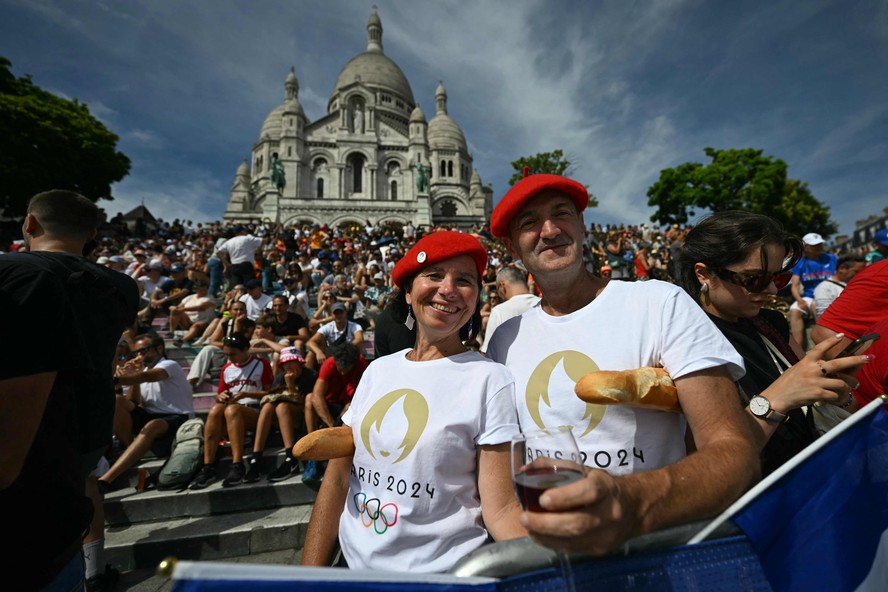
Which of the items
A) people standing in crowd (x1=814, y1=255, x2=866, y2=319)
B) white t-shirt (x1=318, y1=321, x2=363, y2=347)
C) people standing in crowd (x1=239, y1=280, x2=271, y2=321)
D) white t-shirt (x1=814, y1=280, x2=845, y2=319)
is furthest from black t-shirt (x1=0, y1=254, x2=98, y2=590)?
white t-shirt (x1=814, y1=280, x2=845, y2=319)

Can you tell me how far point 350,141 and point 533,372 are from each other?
5595 cm

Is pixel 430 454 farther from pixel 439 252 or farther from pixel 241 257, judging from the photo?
pixel 241 257

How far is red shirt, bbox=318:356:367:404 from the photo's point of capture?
5340 millimetres

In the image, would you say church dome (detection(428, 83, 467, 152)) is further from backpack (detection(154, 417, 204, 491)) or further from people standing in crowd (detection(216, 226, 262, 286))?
backpack (detection(154, 417, 204, 491))

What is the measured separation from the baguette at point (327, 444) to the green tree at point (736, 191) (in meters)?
38.9

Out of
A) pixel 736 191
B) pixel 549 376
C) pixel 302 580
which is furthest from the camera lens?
pixel 736 191

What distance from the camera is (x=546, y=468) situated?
98 centimetres

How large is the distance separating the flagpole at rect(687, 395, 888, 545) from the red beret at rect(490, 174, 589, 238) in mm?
1150

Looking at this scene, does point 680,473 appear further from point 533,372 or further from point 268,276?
point 268,276

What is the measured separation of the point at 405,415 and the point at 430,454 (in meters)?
0.20

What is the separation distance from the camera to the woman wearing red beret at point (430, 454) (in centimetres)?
152

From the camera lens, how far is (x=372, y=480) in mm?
1677

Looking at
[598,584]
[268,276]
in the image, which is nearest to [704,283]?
[598,584]

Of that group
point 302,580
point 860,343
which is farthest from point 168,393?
point 860,343
